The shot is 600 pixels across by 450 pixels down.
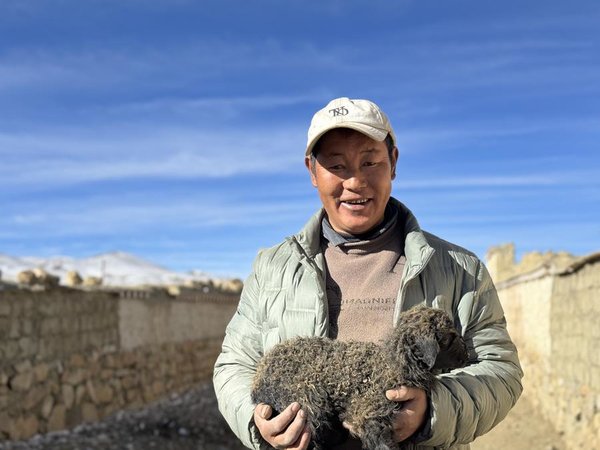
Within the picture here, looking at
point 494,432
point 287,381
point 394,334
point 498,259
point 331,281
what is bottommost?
point 494,432

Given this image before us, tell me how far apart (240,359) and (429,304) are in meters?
0.74

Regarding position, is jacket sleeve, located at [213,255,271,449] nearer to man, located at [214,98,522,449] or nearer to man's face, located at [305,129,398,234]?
man, located at [214,98,522,449]

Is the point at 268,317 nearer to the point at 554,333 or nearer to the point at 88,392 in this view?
the point at 554,333

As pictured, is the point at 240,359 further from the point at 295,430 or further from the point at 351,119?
the point at 351,119

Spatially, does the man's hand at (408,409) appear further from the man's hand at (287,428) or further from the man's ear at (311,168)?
the man's ear at (311,168)

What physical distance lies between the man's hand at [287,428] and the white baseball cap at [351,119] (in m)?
0.92

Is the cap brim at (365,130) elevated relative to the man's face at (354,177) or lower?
elevated

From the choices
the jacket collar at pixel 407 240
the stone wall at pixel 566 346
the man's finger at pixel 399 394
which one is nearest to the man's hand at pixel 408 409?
the man's finger at pixel 399 394

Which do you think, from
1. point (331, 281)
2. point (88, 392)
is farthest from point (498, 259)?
point (331, 281)

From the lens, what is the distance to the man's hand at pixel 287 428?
2.29 metres

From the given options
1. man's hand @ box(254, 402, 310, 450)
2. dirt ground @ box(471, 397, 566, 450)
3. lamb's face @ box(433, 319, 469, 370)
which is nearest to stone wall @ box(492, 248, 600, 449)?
dirt ground @ box(471, 397, 566, 450)

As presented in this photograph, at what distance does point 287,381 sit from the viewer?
2.39 meters

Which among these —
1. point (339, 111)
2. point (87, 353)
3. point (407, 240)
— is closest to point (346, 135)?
point (339, 111)

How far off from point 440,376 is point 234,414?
0.73 m
